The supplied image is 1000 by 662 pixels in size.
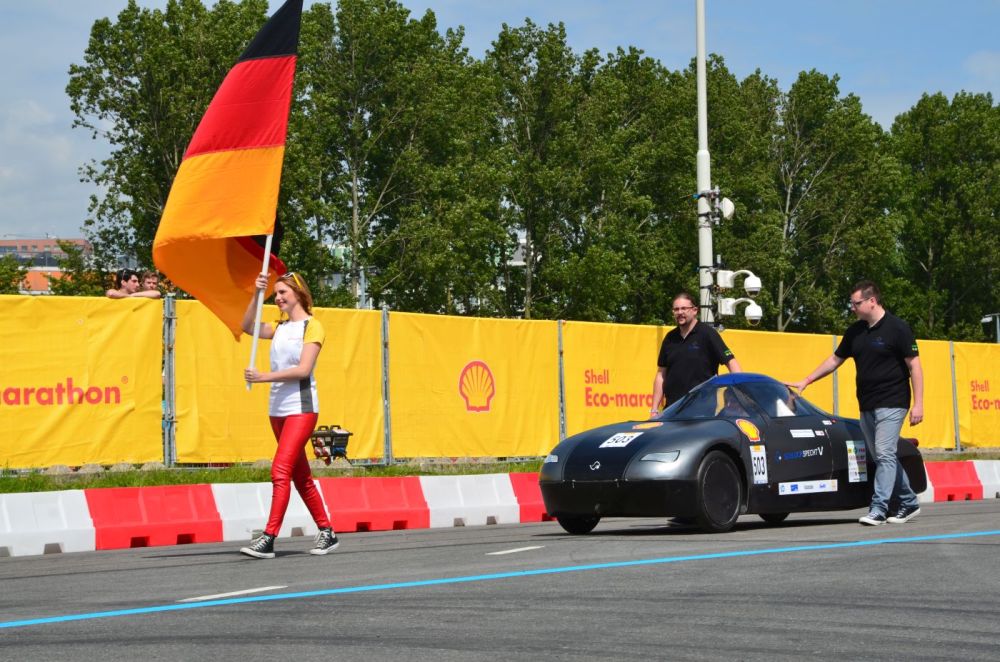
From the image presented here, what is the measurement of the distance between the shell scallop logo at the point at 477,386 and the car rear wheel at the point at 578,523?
8.05m

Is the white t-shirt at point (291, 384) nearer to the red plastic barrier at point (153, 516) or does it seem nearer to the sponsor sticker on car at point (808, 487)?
the red plastic barrier at point (153, 516)

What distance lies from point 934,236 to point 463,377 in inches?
2677

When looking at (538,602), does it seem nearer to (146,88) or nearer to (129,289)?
(129,289)

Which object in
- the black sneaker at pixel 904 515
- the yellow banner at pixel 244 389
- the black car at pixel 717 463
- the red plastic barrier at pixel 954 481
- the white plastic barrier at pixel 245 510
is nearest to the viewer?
the black car at pixel 717 463

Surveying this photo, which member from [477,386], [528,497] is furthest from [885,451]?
[477,386]

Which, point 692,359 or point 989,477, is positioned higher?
point 692,359

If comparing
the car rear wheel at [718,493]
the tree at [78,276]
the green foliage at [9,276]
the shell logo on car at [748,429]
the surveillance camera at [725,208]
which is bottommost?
the car rear wheel at [718,493]

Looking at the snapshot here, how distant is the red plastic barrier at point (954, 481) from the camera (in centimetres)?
1925

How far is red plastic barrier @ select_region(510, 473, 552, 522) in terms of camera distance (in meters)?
15.8

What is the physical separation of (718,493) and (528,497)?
5.36m

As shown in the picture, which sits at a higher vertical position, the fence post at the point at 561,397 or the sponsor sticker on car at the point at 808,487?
the fence post at the point at 561,397

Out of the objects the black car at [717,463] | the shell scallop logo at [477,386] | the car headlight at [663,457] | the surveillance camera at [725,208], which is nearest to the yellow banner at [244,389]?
the shell scallop logo at [477,386]

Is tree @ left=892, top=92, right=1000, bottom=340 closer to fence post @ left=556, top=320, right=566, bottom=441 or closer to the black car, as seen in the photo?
fence post @ left=556, top=320, right=566, bottom=441

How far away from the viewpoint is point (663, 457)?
10555 mm
